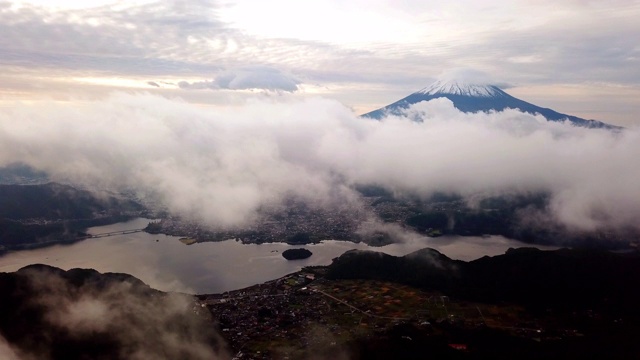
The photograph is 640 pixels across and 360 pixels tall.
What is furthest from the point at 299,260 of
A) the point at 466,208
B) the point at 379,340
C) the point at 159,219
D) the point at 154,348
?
the point at 466,208

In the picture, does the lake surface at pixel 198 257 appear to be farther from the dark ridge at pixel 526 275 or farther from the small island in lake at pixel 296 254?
the dark ridge at pixel 526 275

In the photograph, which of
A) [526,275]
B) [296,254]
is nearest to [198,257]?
[296,254]

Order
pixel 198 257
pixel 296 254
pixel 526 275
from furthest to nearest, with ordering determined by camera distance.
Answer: pixel 296 254 → pixel 198 257 → pixel 526 275

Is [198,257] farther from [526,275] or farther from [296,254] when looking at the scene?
[526,275]

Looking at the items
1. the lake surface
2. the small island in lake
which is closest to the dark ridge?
the small island in lake

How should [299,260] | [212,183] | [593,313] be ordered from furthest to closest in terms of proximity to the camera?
[212,183] < [299,260] < [593,313]

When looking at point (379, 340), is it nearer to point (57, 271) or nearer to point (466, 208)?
point (57, 271)

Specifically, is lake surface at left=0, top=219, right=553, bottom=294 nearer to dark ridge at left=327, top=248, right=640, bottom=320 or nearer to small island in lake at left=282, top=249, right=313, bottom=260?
small island in lake at left=282, top=249, right=313, bottom=260
